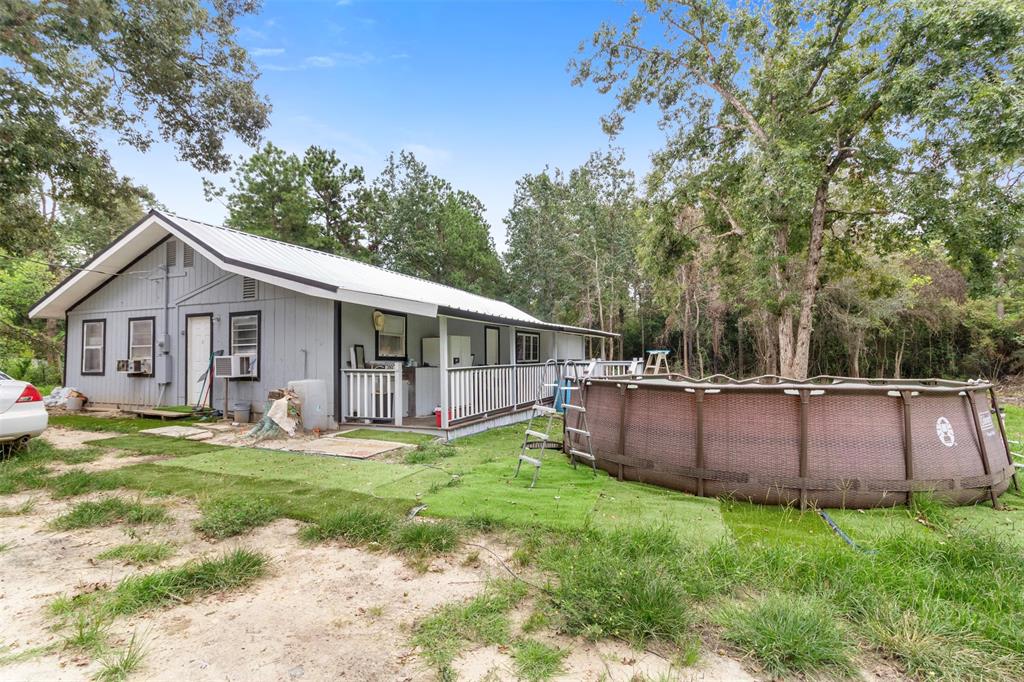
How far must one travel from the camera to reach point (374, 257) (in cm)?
2859

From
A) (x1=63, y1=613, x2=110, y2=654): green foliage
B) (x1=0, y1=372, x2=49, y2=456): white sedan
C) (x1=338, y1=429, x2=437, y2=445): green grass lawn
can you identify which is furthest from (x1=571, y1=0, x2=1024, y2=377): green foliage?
(x1=0, y1=372, x2=49, y2=456): white sedan

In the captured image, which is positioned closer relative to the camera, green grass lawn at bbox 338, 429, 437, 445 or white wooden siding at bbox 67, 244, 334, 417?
green grass lawn at bbox 338, 429, 437, 445

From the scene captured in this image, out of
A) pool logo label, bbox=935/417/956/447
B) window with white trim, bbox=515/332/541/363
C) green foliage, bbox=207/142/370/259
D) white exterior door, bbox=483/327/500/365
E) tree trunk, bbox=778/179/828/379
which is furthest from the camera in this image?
green foliage, bbox=207/142/370/259

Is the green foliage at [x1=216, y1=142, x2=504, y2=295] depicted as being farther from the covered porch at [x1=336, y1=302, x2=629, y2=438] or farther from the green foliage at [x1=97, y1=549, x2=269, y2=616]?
the green foliage at [x1=97, y1=549, x2=269, y2=616]

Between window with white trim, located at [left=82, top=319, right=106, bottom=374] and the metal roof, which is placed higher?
the metal roof

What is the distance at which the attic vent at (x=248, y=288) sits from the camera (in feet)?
31.3

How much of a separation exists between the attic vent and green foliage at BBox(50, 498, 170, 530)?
620 centimetres

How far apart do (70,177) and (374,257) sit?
62.1ft

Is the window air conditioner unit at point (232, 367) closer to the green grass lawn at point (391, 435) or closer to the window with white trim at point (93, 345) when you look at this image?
the green grass lawn at point (391, 435)

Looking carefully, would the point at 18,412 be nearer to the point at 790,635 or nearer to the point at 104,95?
the point at 790,635

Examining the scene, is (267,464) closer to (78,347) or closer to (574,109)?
(78,347)

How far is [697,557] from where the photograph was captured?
9.57 ft

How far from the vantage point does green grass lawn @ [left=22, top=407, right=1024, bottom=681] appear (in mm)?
2129

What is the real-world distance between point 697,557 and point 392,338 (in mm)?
8350
